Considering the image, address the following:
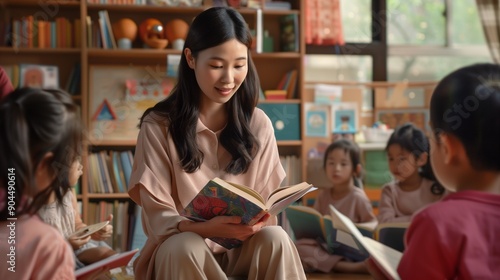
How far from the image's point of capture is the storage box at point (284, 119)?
155 inches

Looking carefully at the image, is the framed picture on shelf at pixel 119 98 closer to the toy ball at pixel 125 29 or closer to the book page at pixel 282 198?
the toy ball at pixel 125 29

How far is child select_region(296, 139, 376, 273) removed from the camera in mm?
2896

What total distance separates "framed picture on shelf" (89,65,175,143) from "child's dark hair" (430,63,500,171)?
2.88m

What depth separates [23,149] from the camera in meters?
0.95

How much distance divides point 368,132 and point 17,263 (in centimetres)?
331

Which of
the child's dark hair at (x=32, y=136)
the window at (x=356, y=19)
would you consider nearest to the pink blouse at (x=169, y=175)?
the child's dark hair at (x=32, y=136)

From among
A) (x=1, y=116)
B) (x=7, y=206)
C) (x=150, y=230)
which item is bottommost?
(x=150, y=230)

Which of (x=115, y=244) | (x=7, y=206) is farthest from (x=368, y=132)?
(x=7, y=206)

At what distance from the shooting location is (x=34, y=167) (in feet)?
3.16

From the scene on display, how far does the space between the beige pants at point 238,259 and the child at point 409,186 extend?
4.67 feet

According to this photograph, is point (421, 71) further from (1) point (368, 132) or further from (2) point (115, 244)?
(2) point (115, 244)

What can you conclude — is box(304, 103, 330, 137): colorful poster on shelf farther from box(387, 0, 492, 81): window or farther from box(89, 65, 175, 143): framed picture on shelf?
box(89, 65, 175, 143): framed picture on shelf

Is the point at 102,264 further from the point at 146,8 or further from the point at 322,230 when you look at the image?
the point at 146,8

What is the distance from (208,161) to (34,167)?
776 millimetres
